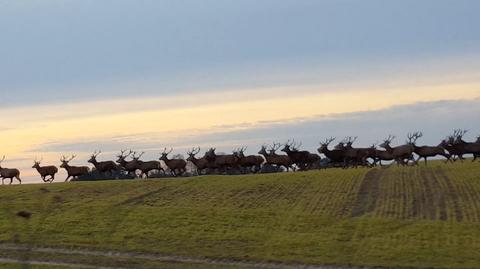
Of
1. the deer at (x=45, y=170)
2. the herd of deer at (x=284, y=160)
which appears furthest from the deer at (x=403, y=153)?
the deer at (x=45, y=170)

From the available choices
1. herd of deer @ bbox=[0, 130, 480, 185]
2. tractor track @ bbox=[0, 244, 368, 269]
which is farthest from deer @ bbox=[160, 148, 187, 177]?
tractor track @ bbox=[0, 244, 368, 269]

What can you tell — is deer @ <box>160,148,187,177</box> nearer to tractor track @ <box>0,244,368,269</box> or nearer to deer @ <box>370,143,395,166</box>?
deer @ <box>370,143,395,166</box>

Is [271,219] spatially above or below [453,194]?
below

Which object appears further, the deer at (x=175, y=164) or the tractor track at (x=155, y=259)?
the deer at (x=175, y=164)

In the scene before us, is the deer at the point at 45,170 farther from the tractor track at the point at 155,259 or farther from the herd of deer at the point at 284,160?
the tractor track at the point at 155,259

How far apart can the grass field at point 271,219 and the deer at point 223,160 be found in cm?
1247

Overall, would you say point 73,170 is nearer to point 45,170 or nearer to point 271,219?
point 45,170

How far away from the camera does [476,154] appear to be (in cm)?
6356

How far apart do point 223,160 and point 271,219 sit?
28751 millimetres

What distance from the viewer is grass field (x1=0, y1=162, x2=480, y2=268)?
33.4 metres

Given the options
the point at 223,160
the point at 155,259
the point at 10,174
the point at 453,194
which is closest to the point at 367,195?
the point at 453,194

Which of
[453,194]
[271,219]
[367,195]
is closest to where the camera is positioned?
[271,219]

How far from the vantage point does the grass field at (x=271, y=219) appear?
33375mm

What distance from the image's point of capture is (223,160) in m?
69.4
